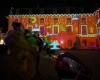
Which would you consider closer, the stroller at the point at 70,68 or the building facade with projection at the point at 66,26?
the stroller at the point at 70,68

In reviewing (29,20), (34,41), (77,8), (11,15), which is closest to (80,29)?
(77,8)

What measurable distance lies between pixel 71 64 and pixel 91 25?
47018 mm

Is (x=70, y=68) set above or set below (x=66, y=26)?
below

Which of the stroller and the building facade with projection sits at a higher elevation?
the building facade with projection

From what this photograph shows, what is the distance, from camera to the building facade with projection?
175ft

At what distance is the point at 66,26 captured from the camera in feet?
177

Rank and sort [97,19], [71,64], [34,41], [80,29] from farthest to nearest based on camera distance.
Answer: [80,29], [97,19], [34,41], [71,64]

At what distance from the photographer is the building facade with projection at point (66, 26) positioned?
5322 cm

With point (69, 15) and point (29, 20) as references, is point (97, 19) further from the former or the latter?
point (29, 20)

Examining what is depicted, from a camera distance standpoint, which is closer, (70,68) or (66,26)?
(70,68)

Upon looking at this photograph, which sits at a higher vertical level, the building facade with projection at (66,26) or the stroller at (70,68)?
the building facade with projection at (66,26)

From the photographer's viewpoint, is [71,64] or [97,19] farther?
[97,19]

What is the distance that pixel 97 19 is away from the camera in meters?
50.5

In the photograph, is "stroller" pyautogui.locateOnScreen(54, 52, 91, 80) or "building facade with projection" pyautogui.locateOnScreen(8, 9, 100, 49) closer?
"stroller" pyautogui.locateOnScreen(54, 52, 91, 80)
